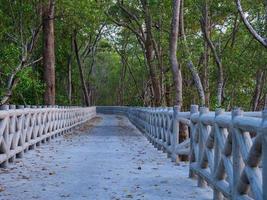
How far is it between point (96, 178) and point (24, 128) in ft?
16.0

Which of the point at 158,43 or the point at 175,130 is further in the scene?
the point at 158,43

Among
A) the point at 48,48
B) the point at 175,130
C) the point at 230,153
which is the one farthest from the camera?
the point at 48,48

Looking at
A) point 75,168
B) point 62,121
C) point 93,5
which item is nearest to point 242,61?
point 93,5

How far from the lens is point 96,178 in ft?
31.9

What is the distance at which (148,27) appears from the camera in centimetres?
3031

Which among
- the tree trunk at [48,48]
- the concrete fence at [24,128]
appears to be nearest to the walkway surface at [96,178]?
the concrete fence at [24,128]

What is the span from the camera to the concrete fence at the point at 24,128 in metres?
11.2

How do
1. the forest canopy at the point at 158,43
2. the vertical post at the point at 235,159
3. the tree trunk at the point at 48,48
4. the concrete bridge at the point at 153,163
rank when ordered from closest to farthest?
the concrete bridge at the point at 153,163 → the vertical post at the point at 235,159 → the forest canopy at the point at 158,43 → the tree trunk at the point at 48,48

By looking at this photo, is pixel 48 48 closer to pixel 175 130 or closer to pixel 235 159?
pixel 175 130

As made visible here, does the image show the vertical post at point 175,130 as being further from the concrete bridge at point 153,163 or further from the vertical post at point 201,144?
the vertical post at point 201,144

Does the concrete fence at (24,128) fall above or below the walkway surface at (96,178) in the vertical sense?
above

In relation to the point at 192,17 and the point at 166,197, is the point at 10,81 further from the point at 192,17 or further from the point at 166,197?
the point at 166,197

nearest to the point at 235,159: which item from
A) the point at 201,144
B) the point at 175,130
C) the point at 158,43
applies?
the point at 201,144

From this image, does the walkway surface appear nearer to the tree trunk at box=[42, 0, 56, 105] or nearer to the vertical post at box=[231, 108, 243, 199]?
the vertical post at box=[231, 108, 243, 199]
